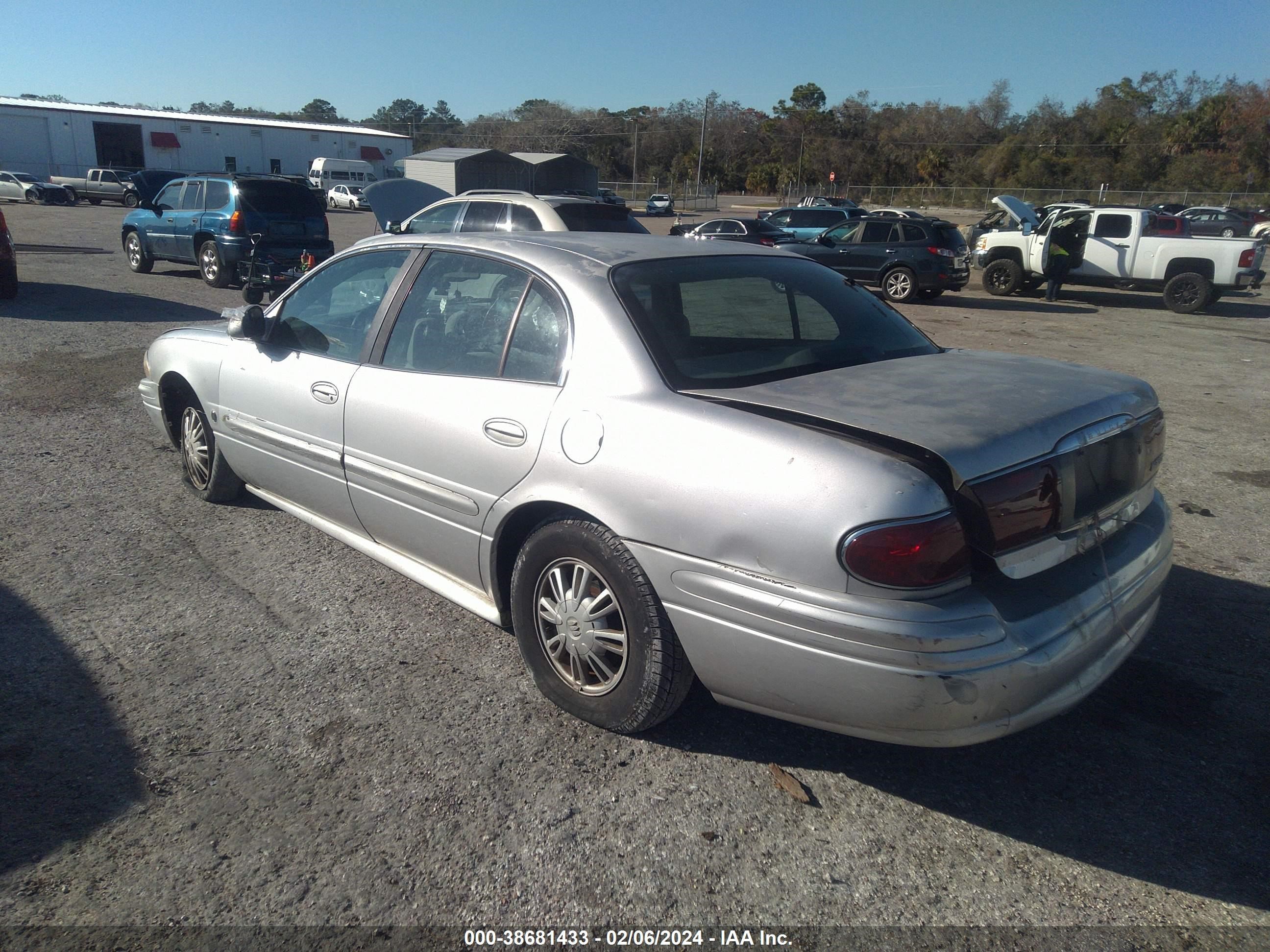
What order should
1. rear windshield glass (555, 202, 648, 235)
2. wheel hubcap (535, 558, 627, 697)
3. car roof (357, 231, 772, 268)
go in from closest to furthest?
wheel hubcap (535, 558, 627, 697) → car roof (357, 231, 772, 268) → rear windshield glass (555, 202, 648, 235)

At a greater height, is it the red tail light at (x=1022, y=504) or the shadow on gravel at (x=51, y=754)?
the red tail light at (x=1022, y=504)

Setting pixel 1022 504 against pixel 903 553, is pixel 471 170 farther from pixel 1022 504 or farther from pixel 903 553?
pixel 903 553

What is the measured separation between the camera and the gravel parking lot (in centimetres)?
232

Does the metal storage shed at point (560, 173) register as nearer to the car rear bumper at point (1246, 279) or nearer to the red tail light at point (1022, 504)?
the car rear bumper at point (1246, 279)

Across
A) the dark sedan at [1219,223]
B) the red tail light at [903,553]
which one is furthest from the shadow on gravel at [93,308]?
the dark sedan at [1219,223]

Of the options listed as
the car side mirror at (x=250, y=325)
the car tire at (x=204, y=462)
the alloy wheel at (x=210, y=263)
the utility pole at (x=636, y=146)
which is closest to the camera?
the car side mirror at (x=250, y=325)

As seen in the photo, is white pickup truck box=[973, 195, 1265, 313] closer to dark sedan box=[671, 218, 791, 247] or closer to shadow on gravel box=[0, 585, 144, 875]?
dark sedan box=[671, 218, 791, 247]

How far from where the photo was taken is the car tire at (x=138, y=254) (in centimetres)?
1583

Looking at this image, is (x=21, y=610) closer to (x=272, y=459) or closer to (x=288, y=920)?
(x=272, y=459)

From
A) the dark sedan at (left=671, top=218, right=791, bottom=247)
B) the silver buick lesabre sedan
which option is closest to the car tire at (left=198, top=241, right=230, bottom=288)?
the dark sedan at (left=671, top=218, right=791, bottom=247)

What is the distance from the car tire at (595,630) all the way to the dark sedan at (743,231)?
1674 cm

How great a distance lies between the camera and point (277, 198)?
14297mm

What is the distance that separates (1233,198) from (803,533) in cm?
5609

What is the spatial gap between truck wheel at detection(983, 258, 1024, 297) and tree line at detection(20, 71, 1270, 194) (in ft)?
142
